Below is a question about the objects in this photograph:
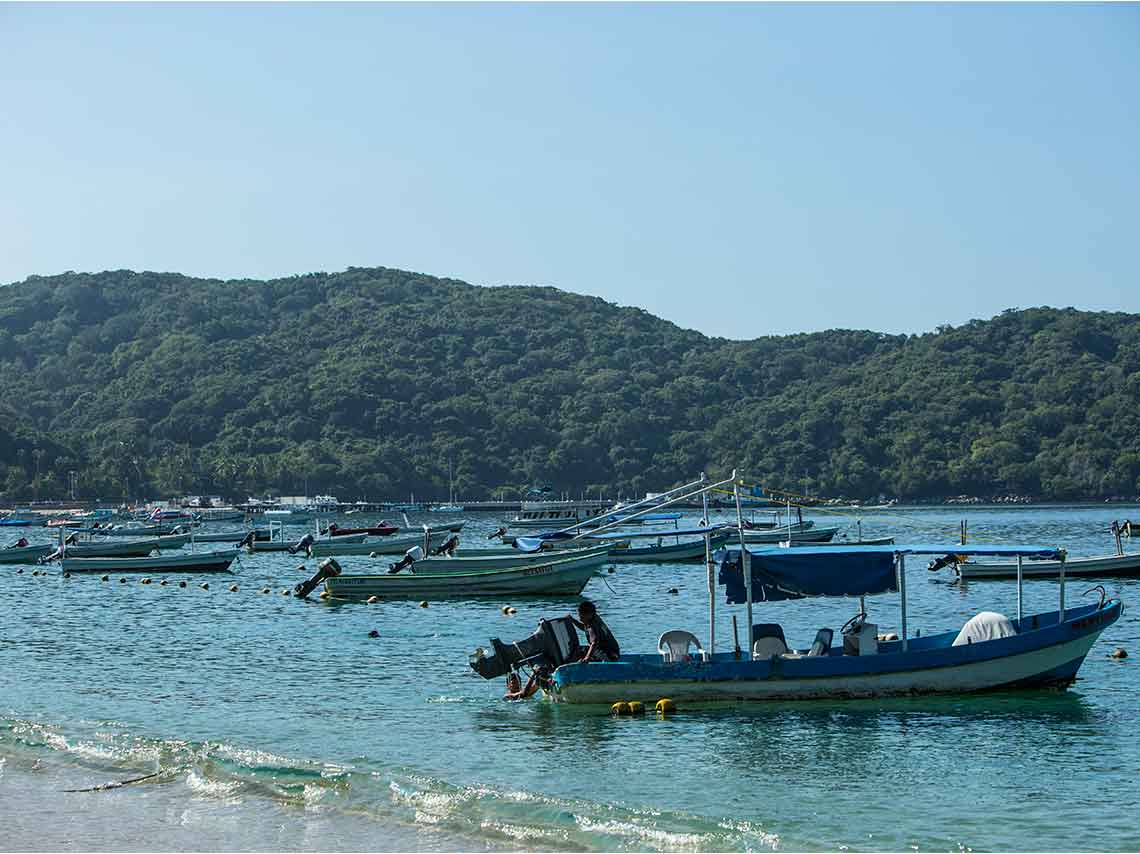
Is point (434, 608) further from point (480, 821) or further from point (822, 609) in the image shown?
point (480, 821)

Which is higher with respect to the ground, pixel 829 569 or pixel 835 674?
pixel 829 569

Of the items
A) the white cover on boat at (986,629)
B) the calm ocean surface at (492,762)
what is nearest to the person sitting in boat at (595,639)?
the calm ocean surface at (492,762)

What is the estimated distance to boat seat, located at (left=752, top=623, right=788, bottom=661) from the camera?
25781 millimetres

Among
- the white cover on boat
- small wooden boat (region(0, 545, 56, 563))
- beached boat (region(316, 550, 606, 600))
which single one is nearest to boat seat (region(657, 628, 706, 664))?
the white cover on boat

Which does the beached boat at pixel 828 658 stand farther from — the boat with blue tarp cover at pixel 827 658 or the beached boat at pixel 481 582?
the beached boat at pixel 481 582

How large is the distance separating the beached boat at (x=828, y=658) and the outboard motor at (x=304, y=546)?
177 ft

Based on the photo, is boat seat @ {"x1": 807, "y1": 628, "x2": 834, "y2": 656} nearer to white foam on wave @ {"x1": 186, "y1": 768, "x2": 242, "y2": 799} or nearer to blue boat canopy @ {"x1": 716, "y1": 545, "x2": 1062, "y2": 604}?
blue boat canopy @ {"x1": 716, "y1": 545, "x2": 1062, "y2": 604}

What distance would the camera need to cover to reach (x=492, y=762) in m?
21.9

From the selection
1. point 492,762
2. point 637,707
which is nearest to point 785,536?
point 637,707

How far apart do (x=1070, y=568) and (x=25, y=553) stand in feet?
180

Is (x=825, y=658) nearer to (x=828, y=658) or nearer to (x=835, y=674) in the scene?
(x=828, y=658)

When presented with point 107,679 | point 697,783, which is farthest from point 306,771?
point 107,679

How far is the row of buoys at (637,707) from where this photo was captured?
25.3 meters

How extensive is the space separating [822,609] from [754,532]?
113ft
